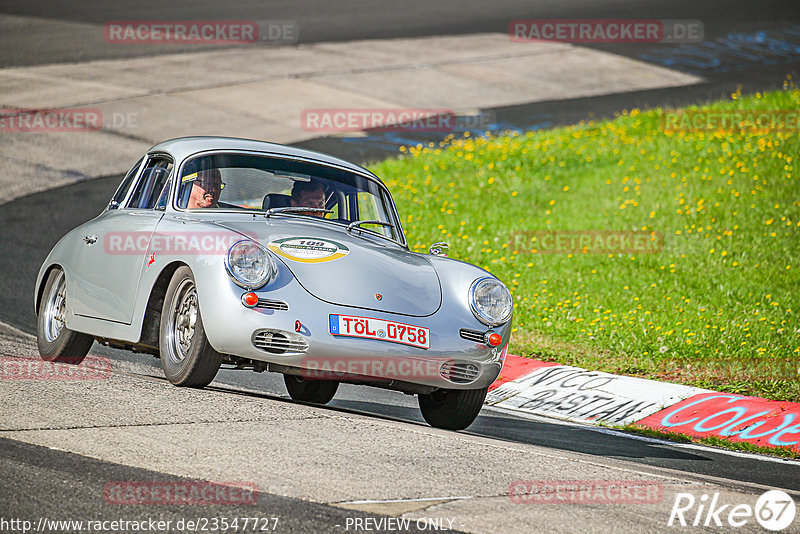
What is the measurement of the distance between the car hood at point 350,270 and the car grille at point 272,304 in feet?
0.60

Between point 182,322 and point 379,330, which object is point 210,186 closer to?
point 182,322

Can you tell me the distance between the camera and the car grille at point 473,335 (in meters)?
6.30

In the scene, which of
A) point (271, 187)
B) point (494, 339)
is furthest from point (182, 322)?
point (494, 339)

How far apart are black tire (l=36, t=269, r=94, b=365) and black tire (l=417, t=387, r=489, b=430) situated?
2.52m

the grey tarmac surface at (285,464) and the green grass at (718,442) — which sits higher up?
the grey tarmac surface at (285,464)

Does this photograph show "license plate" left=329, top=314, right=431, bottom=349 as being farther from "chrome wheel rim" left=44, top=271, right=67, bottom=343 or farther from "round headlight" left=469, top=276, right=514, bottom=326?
"chrome wheel rim" left=44, top=271, right=67, bottom=343

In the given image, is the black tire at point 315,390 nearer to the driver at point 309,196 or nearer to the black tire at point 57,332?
the driver at point 309,196

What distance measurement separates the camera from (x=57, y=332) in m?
7.64

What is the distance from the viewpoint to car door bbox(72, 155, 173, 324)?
6660mm

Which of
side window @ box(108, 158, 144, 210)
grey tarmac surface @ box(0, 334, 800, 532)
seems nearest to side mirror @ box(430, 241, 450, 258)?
grey tarmac surface @ box(0, 334, 800, 532)

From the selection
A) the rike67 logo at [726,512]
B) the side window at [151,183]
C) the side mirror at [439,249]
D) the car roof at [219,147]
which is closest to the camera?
the rike67 logo at [726,512]

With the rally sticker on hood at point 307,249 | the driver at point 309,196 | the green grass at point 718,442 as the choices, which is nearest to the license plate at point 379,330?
the rally sticker on hood at point 307,249

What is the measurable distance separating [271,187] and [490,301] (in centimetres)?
176

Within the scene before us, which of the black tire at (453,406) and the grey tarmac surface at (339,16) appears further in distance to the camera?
the grey tarmac surface at (339,16)
